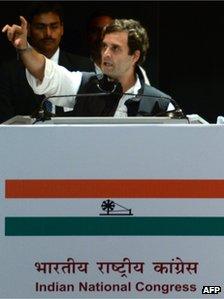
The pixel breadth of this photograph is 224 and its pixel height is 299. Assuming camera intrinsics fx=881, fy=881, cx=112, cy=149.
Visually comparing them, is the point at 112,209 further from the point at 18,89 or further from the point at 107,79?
the point at 18,89

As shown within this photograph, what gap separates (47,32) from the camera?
4809 millimetres

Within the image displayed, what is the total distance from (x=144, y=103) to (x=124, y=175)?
107cm

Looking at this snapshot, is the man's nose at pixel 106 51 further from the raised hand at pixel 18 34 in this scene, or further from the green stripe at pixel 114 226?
the green stripe at pixel 114 226

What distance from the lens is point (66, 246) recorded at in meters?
2.43

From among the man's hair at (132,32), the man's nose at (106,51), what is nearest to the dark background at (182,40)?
the man's hair at (132,32)

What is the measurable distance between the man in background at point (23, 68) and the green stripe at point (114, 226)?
2273mm

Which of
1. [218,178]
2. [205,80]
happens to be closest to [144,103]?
[218,178]

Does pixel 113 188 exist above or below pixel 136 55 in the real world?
below

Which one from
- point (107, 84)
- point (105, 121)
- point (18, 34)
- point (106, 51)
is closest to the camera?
point (105, 121)

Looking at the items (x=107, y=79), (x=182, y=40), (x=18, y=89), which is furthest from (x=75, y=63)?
(x=182, y=40)

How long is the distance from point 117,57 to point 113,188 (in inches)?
58.0

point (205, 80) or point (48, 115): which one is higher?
point (48, 115)

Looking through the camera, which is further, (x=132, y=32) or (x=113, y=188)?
(x=132, y=32)

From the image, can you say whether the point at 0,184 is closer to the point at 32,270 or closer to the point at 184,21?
the point at 32,270
